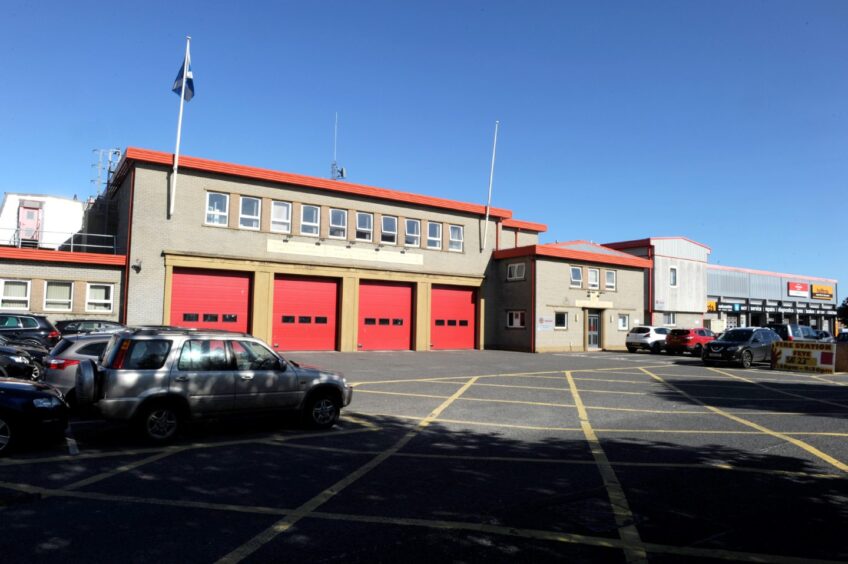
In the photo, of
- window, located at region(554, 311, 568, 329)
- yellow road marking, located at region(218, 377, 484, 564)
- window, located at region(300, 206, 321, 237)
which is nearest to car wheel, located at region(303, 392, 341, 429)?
yellow road marking, located at region(218, 377, 484, 564)

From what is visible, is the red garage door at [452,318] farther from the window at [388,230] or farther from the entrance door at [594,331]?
the entrance door at [594,331]

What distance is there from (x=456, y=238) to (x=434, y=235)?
1.53 meters

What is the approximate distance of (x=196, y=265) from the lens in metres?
23.8

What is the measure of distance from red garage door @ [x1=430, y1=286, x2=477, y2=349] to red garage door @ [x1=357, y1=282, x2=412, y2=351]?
5.15ft

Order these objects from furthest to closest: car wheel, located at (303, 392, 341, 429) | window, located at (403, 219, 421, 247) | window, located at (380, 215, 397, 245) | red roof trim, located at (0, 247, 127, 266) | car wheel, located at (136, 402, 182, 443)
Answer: window, located at (403, 219, 421, 247), window, located at (380, 215, 397, 245), red roof trim, located at (0, 247, 127, 266), car wheel, located at (303, 392, 341, 429), car wheel, located at (136, 402, 182, 443)

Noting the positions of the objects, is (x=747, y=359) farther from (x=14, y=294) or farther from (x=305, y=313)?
(x=14, y=294)

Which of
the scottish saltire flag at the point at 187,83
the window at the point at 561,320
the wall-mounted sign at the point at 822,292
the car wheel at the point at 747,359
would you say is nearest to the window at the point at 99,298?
the scottish saltire flag at the point at 187,83

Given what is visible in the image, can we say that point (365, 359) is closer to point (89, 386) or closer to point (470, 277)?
point (470, 277)

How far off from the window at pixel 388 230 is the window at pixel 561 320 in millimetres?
10132

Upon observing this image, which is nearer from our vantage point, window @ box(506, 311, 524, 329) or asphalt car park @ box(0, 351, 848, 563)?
asphalt car park @ box(0, 351, 848, 563)

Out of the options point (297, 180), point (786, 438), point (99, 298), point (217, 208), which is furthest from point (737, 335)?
point (99, 298)

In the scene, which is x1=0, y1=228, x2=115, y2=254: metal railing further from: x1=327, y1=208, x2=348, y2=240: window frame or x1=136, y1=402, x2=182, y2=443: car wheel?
x1=136, y1=402, x2=182, y2=443: car wheel

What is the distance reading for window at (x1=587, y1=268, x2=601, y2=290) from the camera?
34688 millimetres

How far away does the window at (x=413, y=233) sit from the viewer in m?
30.1
